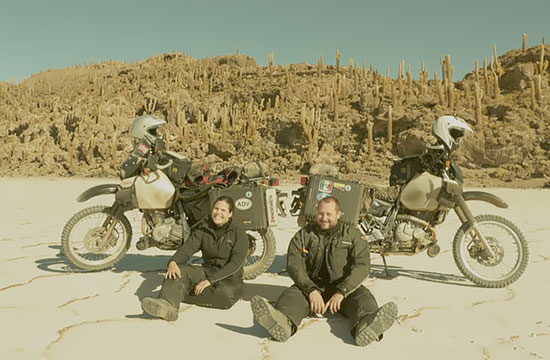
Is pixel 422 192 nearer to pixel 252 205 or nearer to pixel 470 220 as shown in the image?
pixel 470 220

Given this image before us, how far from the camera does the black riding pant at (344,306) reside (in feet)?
10.5

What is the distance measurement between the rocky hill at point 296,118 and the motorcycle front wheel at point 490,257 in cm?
1644

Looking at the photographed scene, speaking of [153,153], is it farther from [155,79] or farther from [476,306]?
[155,79]

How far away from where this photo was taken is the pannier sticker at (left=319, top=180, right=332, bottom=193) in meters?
4.73

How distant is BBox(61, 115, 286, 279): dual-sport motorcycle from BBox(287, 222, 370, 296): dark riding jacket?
3.52 feet

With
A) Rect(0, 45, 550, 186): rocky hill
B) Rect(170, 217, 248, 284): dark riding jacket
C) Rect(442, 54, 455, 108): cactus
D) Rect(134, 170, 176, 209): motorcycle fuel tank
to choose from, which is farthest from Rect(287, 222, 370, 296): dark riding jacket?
Rect(442, 54, 455, 108): cactus

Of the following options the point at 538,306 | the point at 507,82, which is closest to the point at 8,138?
the point at 507,82

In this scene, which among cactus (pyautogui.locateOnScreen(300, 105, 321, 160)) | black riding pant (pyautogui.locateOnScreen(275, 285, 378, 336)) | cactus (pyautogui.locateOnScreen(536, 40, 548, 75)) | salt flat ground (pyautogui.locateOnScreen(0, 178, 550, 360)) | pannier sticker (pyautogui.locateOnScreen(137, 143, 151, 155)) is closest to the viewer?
salt flat ground (pyautogui.locateOnScreen(0, 178, 550, 360))

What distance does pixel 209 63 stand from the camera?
145 ft

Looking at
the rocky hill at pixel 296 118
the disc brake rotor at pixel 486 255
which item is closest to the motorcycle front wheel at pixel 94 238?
the disc brake rotor at pixel 486 255

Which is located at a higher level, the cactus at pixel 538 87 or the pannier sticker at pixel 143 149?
the cactus at pixel 538 87

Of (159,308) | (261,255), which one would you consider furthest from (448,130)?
(159,308)

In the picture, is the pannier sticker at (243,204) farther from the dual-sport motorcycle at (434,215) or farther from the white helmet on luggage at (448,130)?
the white helmet on luggage at (448,130)

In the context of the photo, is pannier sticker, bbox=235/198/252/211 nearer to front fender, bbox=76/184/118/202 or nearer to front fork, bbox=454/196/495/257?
front fender, bbox=76/184/118/202
